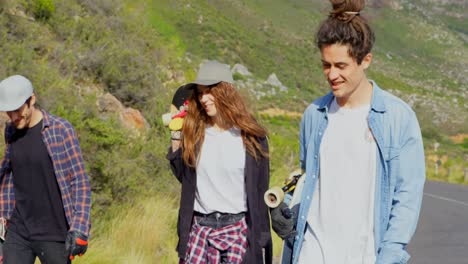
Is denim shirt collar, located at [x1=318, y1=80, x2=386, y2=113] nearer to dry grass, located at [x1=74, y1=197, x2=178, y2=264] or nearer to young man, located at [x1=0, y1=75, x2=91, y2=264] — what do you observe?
Answer: young man, located at [x1=0, y1=75, x2=91, y2=264]

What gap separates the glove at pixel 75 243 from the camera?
201 inches

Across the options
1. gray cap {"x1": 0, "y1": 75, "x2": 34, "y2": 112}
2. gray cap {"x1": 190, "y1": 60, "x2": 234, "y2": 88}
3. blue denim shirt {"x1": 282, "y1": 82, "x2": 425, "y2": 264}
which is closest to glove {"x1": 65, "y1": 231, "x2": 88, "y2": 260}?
gray cap {"x1": 0, "y1": 75, "x2": 34, "y2": 112}

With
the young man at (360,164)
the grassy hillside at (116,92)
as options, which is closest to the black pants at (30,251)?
the grassy hillside at (116,92)

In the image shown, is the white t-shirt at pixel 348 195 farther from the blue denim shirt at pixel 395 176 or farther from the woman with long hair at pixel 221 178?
the woman with long hair at pixel 221 178

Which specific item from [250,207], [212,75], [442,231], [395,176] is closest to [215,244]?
[250,207]

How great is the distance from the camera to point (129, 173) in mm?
9531

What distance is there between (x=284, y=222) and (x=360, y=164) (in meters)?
0.49

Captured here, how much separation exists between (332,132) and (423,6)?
161302mm

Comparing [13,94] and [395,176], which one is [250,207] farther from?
[13,94]

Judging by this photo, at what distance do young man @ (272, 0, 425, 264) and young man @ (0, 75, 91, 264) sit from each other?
1.86 meters

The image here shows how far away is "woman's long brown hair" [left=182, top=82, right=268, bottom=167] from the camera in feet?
16.4

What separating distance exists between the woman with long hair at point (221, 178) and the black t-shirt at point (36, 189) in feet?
2.60

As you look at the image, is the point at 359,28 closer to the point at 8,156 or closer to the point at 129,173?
the point at 8,156

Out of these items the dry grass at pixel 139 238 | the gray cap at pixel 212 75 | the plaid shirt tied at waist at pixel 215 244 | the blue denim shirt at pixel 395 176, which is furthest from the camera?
the dry grass at pixel 139 238
